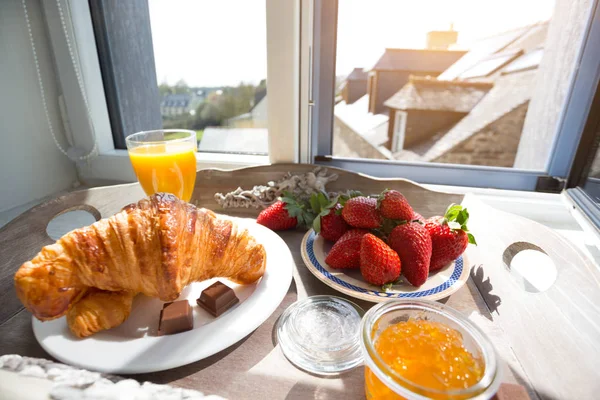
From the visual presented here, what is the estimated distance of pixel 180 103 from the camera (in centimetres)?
134

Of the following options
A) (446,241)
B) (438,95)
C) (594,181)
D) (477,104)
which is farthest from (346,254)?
(477,104)

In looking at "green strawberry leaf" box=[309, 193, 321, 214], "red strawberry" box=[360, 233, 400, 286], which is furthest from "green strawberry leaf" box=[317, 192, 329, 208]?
"red strawberry" box=[360, 233, 400, 286]

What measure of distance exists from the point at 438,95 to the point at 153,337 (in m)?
1.57

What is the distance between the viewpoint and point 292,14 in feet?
3.00

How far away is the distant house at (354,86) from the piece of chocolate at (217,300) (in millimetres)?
852

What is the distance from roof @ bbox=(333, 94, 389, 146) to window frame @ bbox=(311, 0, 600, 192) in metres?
0.20

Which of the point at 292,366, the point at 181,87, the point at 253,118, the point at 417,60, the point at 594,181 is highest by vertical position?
the point at 417,60

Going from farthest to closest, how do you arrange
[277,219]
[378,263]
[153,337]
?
1. [277,219]
2. [378,263]
3. [153,337]

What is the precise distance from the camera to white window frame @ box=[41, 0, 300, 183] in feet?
3.12

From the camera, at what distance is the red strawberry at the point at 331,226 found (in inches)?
26.8

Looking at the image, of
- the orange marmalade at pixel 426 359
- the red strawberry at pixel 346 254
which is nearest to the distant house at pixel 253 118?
the red strawberry at pixel 346 254

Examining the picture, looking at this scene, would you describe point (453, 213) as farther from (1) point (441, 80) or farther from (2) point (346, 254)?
(1) point (441, 80)

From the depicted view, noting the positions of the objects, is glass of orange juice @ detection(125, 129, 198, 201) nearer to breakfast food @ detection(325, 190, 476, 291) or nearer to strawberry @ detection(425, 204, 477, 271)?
breakfast food @ detection(325, 190, 476, 291)

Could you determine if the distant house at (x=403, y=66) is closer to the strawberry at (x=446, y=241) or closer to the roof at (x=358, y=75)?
the roof at (x=358, y=75)
